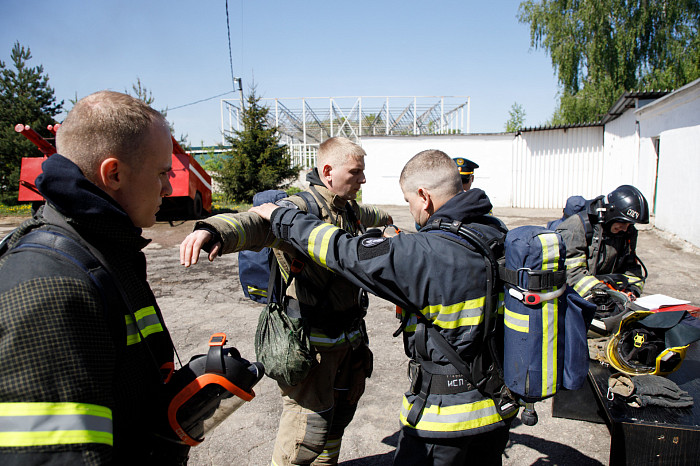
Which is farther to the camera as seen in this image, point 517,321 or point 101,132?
point 517,321

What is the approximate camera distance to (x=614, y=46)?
20.7 meters

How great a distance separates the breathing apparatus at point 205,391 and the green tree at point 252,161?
16659mm

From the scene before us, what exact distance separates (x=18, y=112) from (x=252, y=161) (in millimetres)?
9228

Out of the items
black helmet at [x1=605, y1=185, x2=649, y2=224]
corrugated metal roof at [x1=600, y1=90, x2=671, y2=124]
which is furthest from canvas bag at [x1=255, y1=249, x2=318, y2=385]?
corrugated metal roof at [x1=600, y1=90, x2=671, y2=124]

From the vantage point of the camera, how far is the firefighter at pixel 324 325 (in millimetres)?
2293

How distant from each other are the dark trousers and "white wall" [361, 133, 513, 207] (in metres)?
16.9

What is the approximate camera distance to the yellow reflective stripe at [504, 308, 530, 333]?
1710mm

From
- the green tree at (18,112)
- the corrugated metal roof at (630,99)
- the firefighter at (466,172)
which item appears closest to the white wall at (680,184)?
the corrugated metal roof at (630,99)

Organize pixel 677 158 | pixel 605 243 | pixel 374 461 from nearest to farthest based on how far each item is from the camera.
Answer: pixel 374 461, pixel 605 243, pixel 677 158

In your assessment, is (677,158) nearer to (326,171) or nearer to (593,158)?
(593,158)

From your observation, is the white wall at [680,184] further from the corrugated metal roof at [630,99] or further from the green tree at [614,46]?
the green tree at [614,46]

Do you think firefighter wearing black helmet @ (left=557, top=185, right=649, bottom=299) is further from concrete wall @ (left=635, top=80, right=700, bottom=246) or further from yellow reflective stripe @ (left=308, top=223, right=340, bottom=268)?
concrete wall @ (left=635, top=80, right=700, bottom=246)

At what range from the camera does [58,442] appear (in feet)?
2.61

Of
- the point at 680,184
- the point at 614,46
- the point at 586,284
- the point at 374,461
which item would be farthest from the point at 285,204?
the point at 614,46
